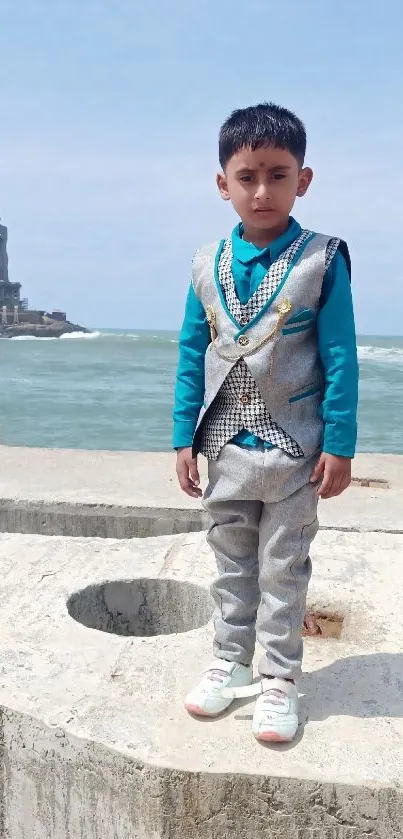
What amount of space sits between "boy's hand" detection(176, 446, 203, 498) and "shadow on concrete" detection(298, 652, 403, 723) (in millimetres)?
715

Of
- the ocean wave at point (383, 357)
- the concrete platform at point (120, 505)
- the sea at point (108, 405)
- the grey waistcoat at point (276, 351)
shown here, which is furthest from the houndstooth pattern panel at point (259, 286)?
the ocean wave at point (383, 357)

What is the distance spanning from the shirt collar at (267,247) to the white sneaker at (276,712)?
1183 mm

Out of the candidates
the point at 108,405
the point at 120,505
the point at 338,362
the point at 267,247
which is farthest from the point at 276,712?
the point at 108,405

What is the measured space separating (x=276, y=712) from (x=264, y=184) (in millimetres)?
1417

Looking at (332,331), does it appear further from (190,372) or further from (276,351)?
(190,372)

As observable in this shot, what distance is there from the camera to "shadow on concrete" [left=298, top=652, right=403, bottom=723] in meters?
2.34

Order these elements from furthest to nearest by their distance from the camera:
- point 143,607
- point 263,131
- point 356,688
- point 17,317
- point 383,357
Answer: point 17,317 → point 383,357 → point 143,607 → point 356,688 → point 263,131

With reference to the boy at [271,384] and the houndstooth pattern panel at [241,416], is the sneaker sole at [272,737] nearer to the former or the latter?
the boy at [271,384]

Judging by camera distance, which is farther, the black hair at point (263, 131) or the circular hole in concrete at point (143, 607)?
the circular hole in concrete at point (143, 607)

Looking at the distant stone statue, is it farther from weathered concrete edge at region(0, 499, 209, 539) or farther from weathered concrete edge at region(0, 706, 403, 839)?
weathered concrete edge at region(0, 706, 403, 839)

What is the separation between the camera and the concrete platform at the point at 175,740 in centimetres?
203

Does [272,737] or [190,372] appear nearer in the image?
[272,737]

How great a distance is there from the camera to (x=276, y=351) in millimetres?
2123

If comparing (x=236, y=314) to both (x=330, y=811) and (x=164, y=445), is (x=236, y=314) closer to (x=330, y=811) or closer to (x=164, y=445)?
(x=330, y=811)
